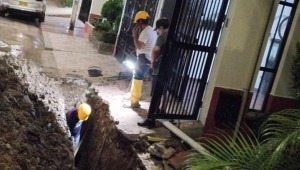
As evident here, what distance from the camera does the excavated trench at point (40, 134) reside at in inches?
156

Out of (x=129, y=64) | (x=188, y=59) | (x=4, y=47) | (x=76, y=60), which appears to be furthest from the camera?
(x=76, y=60)

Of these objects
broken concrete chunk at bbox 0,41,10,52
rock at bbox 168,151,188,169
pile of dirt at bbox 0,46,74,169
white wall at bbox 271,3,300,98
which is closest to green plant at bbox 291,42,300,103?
white wall at bbox 271,3,300,98

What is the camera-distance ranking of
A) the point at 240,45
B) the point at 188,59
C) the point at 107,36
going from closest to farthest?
the point at 240,45
the point at 188,59
the point at 107,36

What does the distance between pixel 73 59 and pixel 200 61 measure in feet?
16.8

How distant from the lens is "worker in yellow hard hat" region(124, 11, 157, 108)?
6430 millimetres

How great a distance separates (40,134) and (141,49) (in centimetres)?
297

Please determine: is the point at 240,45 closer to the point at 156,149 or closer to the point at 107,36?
the point at 156,149

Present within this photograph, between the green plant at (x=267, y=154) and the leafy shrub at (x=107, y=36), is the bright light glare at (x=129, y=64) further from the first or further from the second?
the green plant at (x=267, y=154)

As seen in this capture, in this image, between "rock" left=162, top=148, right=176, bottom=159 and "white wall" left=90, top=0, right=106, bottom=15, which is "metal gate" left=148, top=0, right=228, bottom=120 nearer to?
"rock" left=162, top=148, right=176, bottom=159

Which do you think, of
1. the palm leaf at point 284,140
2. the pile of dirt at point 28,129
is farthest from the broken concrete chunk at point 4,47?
the palm leaf at point 284,140

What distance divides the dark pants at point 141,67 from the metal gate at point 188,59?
1004mm

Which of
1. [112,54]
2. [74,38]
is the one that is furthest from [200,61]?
[74,38]

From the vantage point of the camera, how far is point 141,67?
6.55 m

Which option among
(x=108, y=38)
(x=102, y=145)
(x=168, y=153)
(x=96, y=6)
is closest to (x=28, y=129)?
(x=102, y=145)
